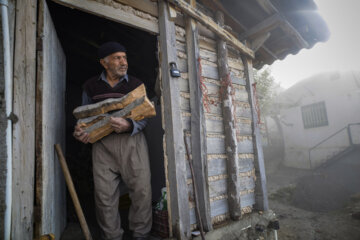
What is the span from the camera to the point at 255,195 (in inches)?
154

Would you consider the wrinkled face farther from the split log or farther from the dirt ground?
the dirt ground

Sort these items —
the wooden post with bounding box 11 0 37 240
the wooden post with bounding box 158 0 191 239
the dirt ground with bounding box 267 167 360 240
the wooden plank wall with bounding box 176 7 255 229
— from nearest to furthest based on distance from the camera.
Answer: the wooden post with bounding box 11 0 37 240
the wooden post with bounding box 158 0 191 239
the wooden plank wall with bounding box 176 7 255 229
the dirt ground with bounding box 267 167 360 240

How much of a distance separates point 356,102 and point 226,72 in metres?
16.6

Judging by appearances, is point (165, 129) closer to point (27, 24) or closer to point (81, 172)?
point (27, 24)

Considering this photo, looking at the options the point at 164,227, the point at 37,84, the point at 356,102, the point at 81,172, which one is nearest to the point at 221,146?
the point at 164,227

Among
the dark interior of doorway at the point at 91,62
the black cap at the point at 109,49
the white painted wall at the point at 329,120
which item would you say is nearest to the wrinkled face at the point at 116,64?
the black cap at the point at 109,49

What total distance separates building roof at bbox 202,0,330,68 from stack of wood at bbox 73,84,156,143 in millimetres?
2656

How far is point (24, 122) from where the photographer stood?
6.19 feet

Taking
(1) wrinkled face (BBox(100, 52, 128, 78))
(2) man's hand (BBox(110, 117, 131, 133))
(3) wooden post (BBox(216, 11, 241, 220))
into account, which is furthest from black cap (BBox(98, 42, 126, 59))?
(3) wooden post (BBox(216, 11, 241, 220))

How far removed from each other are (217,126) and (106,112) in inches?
70.3

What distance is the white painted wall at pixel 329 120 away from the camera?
15242 mm

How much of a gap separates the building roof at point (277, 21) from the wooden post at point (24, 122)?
300 cm

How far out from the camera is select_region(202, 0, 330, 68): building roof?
161 inches

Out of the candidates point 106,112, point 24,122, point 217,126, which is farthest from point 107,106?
point 217,126
